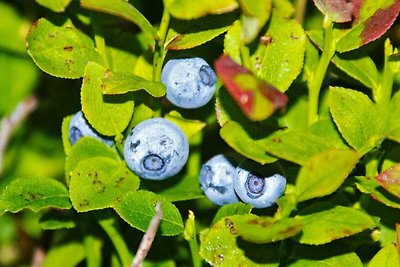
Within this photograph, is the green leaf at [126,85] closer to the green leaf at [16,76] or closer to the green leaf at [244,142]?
the green leaf at [244,142]

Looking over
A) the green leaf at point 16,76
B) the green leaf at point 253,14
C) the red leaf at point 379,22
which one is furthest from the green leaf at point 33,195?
the green leaf at point 16,76

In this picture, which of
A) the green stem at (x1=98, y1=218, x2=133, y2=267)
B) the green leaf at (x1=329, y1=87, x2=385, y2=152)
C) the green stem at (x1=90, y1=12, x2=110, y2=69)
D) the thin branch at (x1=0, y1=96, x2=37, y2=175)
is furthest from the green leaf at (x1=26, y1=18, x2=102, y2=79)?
the thin branch at (x1=0, y1=96, x2=37, y2=175)

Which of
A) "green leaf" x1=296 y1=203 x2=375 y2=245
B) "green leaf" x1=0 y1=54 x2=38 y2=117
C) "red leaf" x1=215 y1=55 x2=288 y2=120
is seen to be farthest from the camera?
"green leaf" x1=0 y1=54 x2=38 y2=117

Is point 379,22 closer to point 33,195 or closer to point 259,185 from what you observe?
point 259,185

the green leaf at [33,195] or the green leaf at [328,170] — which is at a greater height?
the green leaf at [328,170]

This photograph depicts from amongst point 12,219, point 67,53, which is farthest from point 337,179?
point 12,219

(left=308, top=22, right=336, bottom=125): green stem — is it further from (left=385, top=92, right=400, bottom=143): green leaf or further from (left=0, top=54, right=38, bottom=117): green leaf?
(left=0, top=54, right=38, bottom=117): green leaf

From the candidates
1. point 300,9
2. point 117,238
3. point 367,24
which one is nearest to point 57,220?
point 117,238
